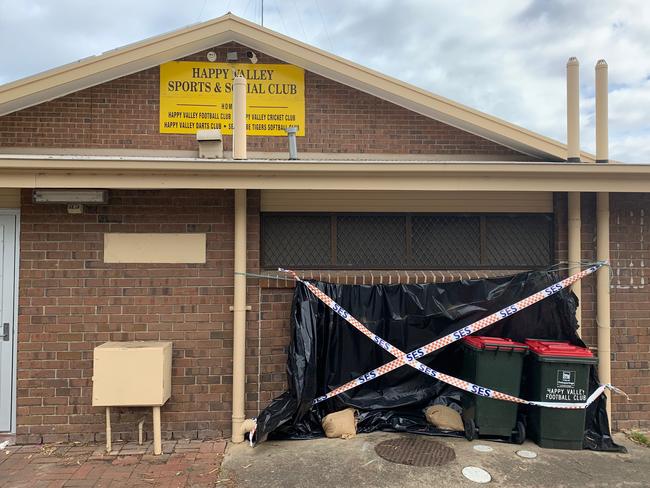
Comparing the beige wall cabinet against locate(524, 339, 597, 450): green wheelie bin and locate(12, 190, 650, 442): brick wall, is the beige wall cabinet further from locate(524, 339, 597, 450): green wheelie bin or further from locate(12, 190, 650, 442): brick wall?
locate(524, 339, 597, 450): green wheelie bin

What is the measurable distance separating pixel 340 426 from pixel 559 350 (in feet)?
7.58

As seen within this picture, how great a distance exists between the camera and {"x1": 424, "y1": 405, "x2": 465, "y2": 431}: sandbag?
4.85 m

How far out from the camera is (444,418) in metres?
4.88

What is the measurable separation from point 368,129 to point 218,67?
2.00 meters

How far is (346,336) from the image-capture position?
16.6 feet

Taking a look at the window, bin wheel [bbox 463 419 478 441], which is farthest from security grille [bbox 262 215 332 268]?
bin wheel [bbox 463 419 478 441]

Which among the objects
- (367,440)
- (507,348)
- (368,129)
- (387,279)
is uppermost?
(368,129)

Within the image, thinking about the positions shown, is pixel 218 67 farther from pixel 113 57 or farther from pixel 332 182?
pixel 332 182

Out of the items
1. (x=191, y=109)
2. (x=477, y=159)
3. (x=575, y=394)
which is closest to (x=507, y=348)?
(x=575, y=394)

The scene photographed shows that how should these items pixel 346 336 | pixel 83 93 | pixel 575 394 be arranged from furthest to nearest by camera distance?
1. pixel 83 93
2. pixel 346 336
3. pixel 575 394

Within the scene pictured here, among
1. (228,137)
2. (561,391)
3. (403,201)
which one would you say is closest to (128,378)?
(228,137)

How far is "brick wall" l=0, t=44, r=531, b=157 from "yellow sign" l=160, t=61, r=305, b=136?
10 cm

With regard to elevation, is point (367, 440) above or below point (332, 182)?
below

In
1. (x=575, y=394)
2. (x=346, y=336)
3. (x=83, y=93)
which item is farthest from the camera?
(x=83, y=93)
